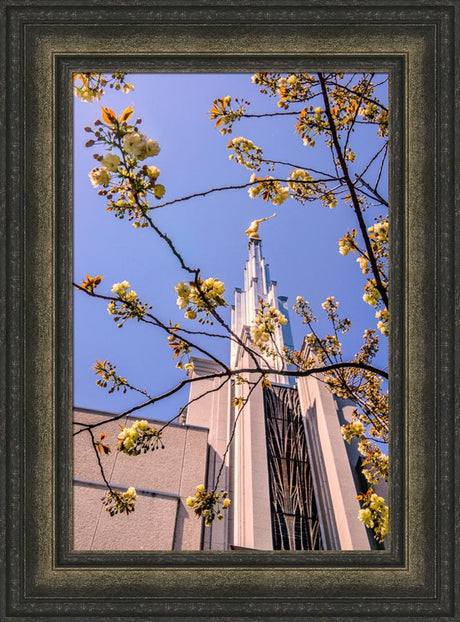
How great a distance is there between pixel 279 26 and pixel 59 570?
3.57 m

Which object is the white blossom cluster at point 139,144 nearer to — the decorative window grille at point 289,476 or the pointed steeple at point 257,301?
the pointed steeple at point 257,301

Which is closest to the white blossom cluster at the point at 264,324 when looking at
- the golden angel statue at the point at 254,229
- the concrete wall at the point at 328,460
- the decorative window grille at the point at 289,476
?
the golden angel statue at the point at 254,229

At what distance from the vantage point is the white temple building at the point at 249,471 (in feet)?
12.4

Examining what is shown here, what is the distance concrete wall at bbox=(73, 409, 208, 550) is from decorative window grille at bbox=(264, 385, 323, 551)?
1.09m

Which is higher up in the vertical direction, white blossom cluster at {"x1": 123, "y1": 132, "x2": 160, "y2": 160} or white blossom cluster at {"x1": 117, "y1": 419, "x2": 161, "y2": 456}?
white blossom cluster at {"x1": 123, "y1": 132, "x2": 160, "y2": 160}

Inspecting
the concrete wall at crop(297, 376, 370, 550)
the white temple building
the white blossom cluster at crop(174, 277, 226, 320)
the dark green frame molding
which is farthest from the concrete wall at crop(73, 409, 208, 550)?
the concrete wall at crop(297, 376, 370, 550)

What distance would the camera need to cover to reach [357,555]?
107 inches

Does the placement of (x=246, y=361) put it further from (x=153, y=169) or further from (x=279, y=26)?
(x=279, y=26)

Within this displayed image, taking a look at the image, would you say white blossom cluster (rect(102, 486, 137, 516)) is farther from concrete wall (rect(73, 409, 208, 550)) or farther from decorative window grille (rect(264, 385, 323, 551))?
decorative window grille (rect(264, 385, 323, 551))

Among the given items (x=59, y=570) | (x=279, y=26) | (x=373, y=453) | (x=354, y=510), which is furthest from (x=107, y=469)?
(x=279, y=26)

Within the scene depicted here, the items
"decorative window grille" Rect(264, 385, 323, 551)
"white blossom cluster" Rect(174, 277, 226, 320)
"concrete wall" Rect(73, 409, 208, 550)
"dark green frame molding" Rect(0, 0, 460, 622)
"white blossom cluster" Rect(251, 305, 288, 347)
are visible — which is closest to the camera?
"dark green frame molding" Rect(0, 0, 460, 622)

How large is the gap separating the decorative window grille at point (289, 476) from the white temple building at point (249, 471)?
17 millimetres

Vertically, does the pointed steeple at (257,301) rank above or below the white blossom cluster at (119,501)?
above

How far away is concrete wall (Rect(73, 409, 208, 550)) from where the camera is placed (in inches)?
127
